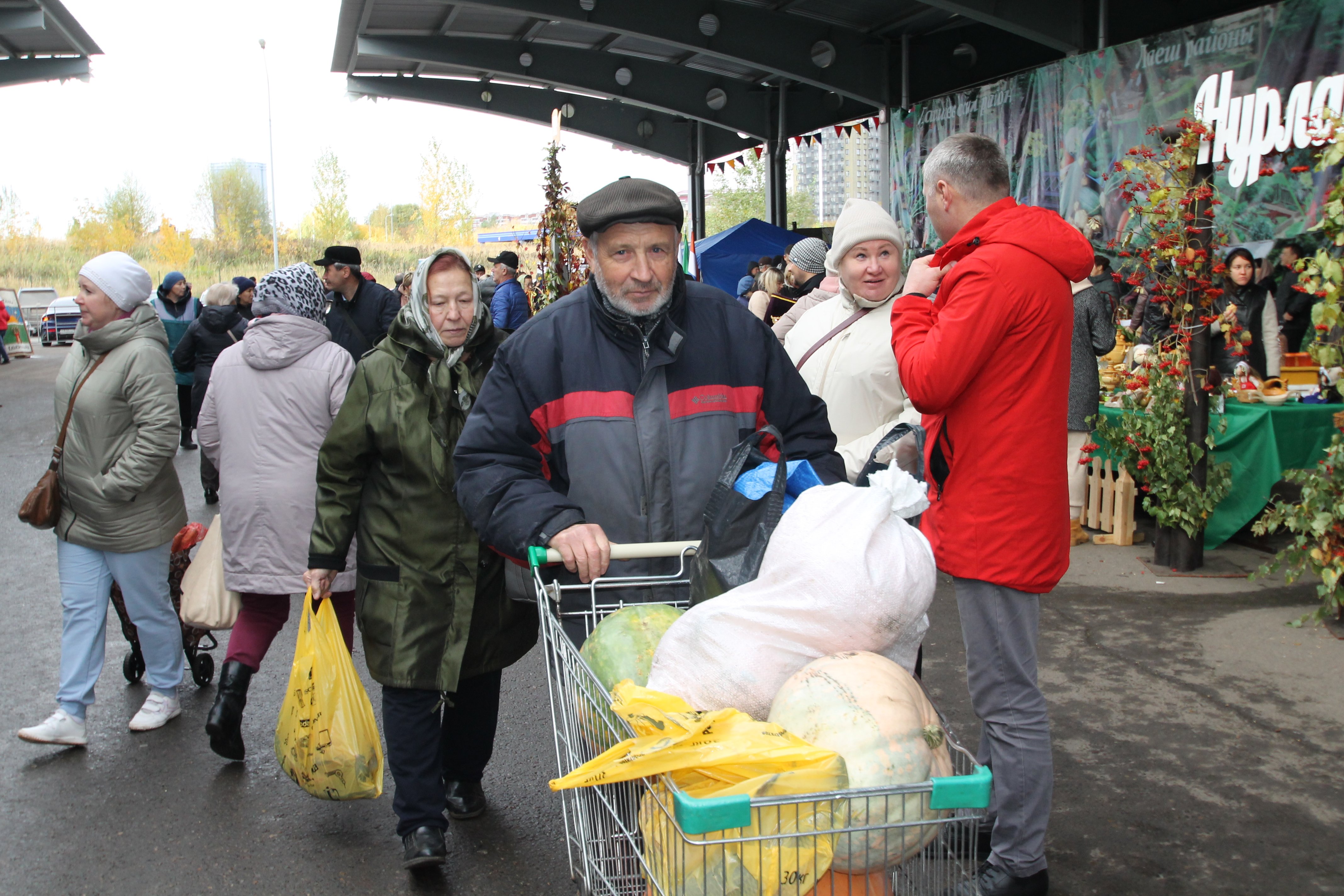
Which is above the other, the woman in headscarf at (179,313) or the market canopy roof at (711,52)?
the market canopy roof at (711,52)

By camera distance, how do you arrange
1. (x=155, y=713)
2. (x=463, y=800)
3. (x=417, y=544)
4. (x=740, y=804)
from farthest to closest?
(x=155, y=713), (x=463, y=800), (x=417, y=544), (x=740, y=804)

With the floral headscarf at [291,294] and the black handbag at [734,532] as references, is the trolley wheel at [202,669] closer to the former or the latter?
the floral headscarf at [291,294]

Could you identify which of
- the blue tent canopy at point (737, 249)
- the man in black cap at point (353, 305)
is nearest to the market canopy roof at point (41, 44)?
the blue tent canopy at point (737, 249)

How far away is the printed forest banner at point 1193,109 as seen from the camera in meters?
9.33

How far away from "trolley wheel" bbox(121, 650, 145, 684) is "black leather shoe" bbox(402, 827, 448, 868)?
2763 mm

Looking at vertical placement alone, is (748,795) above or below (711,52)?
below

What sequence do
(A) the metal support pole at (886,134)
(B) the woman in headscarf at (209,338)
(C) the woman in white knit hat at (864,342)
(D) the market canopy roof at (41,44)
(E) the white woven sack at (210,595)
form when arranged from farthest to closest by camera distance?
(D) the market canopy roof at (41,44)
(A) the metal support pole at (886,134)
(B) the woman in headscarf at (209,338)
(E) the white woven sack at (210,595)
(C) the woman in white knit hat at (864,342)

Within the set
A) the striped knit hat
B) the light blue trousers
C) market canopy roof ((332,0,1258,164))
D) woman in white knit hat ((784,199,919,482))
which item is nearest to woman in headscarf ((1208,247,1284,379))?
the striped knit hat

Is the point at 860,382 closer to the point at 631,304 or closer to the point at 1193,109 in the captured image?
the point at 631,304

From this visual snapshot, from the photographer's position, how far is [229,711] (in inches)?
171

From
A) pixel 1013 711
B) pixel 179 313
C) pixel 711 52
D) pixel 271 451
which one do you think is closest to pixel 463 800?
pixel 271 451

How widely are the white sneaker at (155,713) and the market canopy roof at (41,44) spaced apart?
16994 mm

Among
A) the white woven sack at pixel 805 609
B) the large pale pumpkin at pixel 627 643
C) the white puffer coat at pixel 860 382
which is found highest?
the white puffer coat at pixel 860 382

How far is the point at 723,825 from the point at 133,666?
5003 millimetres
